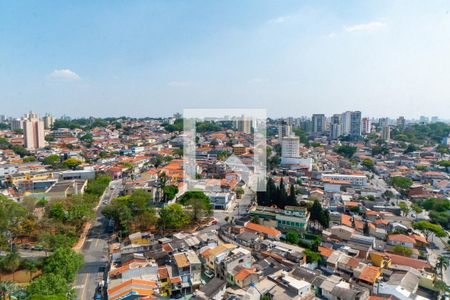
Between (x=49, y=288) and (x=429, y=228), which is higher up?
(x=49, y=288)

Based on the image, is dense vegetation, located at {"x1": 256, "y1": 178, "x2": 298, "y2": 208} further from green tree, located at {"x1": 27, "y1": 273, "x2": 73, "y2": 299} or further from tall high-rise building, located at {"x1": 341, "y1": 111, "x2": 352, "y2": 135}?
tall high-rise building, located at {"x1": 341, "y1": 111, "x2": 352, "y2": 135}

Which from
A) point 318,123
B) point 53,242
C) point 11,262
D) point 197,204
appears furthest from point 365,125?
point 11,262

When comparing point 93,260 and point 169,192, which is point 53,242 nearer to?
point 93,260

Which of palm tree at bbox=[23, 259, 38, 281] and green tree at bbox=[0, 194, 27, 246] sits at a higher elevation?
green tree at bbox=[0, 194, 27, 246]

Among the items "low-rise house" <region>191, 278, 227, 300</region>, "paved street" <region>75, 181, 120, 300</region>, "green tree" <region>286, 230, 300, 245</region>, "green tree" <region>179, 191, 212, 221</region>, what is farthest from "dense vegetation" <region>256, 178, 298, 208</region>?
"paved street" <region>75, 181, 120, 300</region>

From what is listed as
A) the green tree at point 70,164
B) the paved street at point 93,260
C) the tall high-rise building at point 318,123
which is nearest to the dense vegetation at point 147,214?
the paved street at point 93,260

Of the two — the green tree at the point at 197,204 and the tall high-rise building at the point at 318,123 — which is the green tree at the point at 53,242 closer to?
the green tree at the point at 197,204
